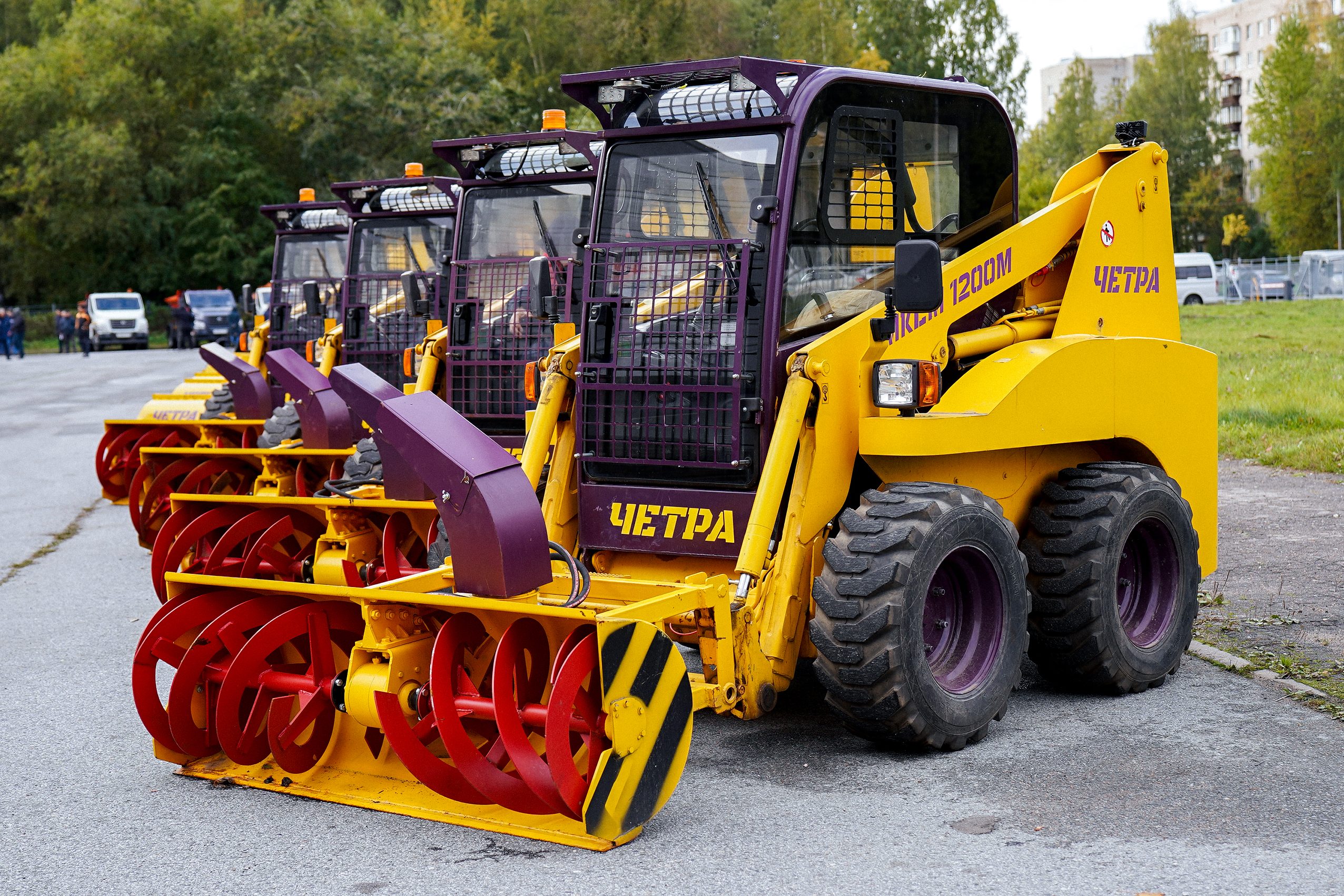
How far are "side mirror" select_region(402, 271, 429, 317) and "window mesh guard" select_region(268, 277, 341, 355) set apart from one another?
3.36m

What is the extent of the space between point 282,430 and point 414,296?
1.49m

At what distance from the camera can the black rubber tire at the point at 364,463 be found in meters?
9.86

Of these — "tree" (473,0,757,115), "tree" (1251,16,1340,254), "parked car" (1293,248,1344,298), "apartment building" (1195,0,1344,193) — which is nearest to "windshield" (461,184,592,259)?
"tree" (473,0,757,115)

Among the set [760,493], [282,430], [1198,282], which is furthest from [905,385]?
[1198,282]

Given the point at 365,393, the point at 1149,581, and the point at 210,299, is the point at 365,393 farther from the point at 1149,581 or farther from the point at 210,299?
the point at 210,299

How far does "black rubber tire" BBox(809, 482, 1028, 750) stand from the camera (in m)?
5.39

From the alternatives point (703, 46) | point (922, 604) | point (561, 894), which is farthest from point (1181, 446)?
point (703, 46)

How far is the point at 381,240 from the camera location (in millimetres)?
12766

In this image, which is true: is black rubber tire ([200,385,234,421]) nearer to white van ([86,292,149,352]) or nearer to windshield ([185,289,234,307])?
windshield ([185,289,234,307])

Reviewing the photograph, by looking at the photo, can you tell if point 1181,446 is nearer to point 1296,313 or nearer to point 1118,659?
point 1118,659

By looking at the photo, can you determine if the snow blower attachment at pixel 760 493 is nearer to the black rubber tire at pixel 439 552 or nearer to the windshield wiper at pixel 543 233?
the black rubber tire at pixel 439 552

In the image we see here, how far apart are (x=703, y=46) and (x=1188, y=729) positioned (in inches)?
1753

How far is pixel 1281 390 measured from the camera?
1841 centimetres

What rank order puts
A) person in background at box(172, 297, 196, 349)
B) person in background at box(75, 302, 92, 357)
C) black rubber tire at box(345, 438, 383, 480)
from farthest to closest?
person in background at box(172, 297, 196, 349), person in background at box(75, 302, 92, 357), black rubber tire at box(345, 438, 383, 480)
